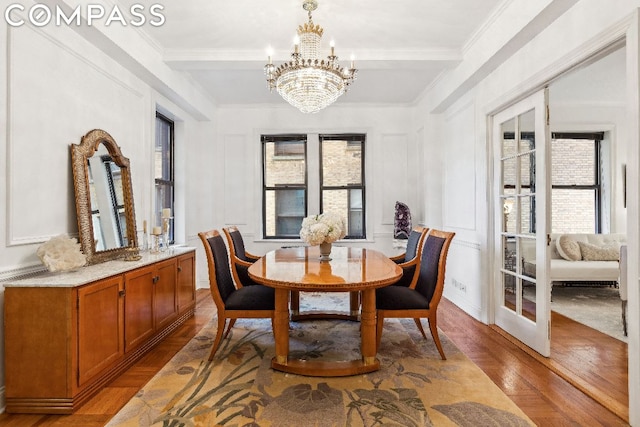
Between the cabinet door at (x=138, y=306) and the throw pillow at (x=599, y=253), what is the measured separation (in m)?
5.40

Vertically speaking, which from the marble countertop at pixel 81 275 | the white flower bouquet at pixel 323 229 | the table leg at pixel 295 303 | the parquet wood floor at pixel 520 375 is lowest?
the parquet wood floor at pixel 520 375

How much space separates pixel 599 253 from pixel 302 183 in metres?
4.31

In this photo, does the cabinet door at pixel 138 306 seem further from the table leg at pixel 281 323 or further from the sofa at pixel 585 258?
the sofa at pixel 585 258

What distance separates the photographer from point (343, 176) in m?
5.92

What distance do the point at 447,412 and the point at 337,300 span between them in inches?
103

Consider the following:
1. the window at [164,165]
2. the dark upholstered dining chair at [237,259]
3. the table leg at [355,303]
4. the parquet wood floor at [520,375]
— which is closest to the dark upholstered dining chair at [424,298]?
the parquet wood floor at [520,375]

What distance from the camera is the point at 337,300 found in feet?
15.3

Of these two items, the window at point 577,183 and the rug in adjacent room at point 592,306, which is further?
the window at point 577,183

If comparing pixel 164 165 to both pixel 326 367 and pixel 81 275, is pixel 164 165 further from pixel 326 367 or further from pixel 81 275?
pixel 326 367

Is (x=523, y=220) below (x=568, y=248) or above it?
above

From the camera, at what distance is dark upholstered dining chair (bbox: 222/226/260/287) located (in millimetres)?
3275

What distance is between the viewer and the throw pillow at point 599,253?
4.95 m

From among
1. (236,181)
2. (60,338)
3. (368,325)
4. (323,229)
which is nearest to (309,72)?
(323,229)

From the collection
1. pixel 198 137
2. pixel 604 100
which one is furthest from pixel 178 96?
pixel 604 100
